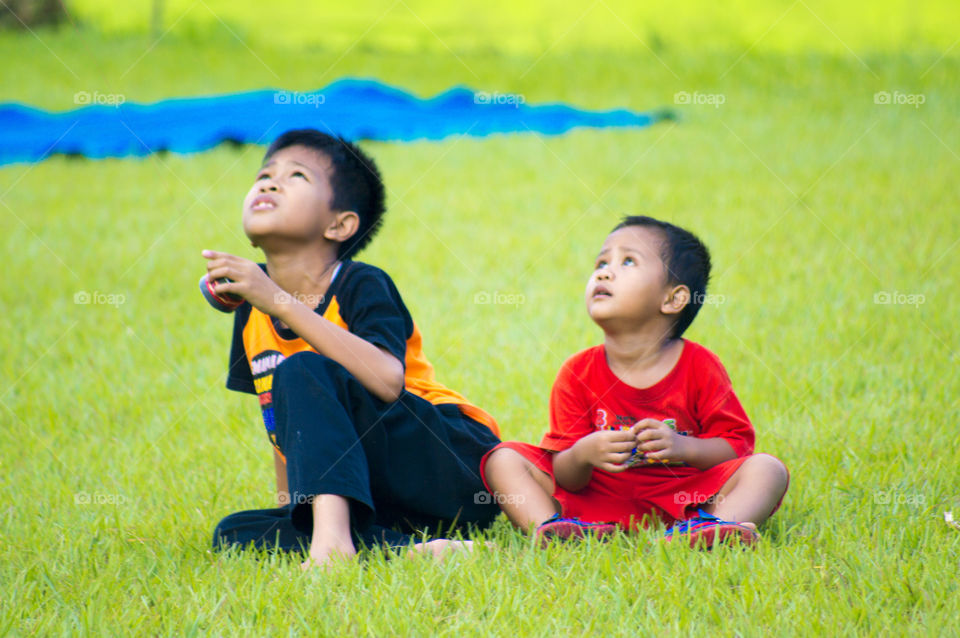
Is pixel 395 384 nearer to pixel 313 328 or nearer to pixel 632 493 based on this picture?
pixel 313 328

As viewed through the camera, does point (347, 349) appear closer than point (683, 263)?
Yes

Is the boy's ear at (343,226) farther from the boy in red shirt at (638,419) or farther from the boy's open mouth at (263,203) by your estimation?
the boy in red shirt at (638,419)

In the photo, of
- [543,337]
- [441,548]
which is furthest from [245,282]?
[543,337]

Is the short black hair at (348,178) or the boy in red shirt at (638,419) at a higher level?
the short black hair at (348,178)


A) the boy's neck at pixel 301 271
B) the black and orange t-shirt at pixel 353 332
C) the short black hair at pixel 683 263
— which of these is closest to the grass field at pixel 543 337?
the black and orange t-shirt at pixel 353 332

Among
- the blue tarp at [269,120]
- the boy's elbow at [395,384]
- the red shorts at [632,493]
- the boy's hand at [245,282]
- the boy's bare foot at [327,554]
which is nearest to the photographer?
the boy's bare foot at [327,554]

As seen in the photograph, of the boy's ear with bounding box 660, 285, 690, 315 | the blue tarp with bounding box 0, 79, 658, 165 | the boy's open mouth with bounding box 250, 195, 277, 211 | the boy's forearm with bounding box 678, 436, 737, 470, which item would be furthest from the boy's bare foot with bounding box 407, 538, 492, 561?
the blue tarp with bounding box 0, 79, 658, 165

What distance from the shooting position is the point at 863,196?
655cm

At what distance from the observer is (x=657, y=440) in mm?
2377

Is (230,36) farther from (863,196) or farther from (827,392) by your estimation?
A: (827,392)

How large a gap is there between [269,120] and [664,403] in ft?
22.9

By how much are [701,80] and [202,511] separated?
8.92m

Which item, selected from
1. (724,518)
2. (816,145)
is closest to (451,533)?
(724,518)

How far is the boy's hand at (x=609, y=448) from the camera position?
238 cm
